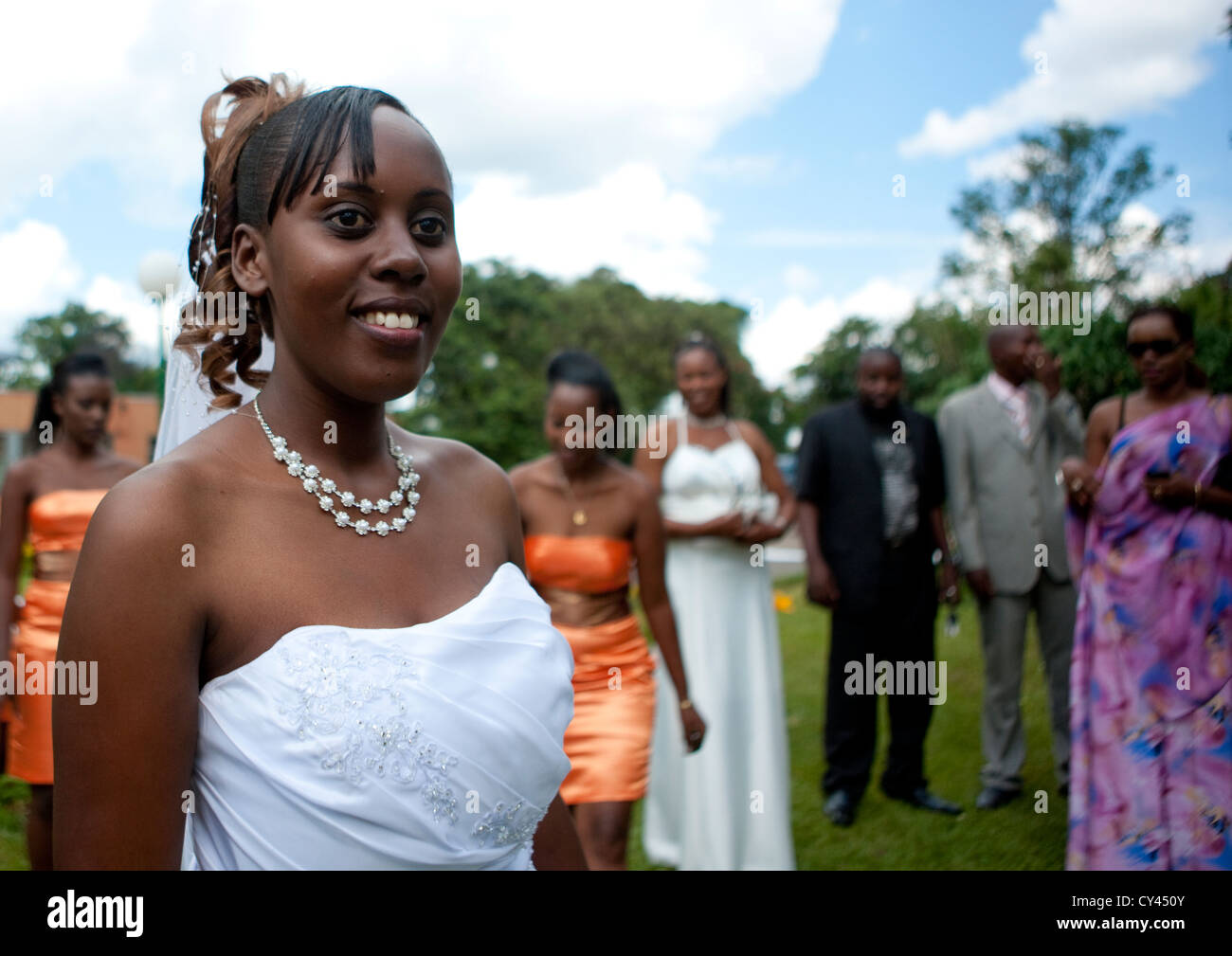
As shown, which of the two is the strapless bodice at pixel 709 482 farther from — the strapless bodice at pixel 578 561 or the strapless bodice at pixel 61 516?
the strapless bodice at pixel 61 516

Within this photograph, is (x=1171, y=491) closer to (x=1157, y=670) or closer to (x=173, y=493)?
(x=1157, y=670)

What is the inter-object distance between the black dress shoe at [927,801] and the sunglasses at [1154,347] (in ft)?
8.43

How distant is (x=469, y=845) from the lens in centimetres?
154

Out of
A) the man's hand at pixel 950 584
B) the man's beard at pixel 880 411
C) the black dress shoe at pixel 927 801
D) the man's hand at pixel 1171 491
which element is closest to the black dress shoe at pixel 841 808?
the black dress shoe at pixel 927 801

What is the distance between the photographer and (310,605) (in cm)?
146

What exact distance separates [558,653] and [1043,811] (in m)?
4.64

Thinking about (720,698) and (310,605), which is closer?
(310,605)

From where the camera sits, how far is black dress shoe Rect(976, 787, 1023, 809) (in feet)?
18.5

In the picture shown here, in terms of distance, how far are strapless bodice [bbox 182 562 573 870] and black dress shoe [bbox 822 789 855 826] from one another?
14.2ft

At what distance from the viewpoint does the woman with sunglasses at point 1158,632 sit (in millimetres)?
4051

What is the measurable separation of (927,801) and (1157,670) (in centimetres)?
185

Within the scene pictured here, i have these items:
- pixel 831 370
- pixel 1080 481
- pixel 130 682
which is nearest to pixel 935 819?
pixel 1080 481
